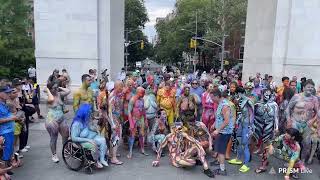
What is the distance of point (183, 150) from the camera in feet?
23.1

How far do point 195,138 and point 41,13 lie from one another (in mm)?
11239

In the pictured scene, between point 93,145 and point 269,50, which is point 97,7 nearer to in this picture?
point 269,50

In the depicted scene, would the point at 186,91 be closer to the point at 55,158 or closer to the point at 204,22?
the point at 55,158

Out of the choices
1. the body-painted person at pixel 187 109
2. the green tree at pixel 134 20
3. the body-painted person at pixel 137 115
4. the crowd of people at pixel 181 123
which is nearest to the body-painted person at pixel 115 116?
the crowd of people at pixel 181 123

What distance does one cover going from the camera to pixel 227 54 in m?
56.4

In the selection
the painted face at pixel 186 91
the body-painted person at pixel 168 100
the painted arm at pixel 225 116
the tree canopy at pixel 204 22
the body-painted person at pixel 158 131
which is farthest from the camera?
the tree canopy at pixel 204 22

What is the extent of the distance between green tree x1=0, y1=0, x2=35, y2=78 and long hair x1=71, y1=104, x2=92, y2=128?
18300mm

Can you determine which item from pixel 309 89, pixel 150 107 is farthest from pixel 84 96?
pixel 309 89

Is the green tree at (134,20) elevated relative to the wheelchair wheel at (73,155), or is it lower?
elevated

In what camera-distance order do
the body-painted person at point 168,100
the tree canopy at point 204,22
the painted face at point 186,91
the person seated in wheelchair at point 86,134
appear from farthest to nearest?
the tree canopy at point 204,22
the body-painted person at point 168,100
the painted face at point 186,91
the person seated in wheelchair at point 86,134

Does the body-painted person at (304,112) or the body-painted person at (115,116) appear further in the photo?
the body-painted person at (115,116)

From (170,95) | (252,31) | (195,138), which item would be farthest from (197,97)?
Answer: (252,31)

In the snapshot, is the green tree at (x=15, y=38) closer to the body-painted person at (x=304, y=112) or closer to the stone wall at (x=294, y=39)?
the stone wall at (x=294, y=39)

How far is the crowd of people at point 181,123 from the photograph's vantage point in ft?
21.3
